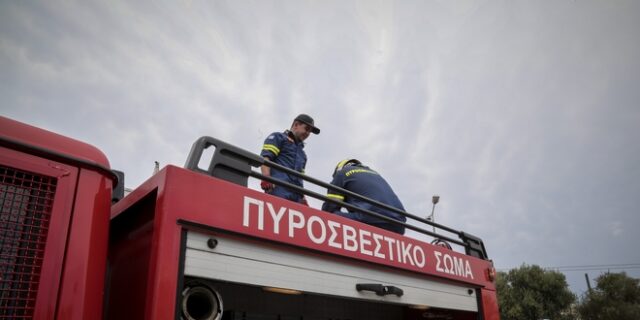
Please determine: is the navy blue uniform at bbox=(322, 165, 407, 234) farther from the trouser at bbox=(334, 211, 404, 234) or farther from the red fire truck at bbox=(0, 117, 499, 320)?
the red fire truck at bbox=(0, 117, 499, 320)

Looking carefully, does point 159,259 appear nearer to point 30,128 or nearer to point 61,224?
point 61,224

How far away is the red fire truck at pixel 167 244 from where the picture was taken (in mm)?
1485

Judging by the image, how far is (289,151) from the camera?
4.05 meters

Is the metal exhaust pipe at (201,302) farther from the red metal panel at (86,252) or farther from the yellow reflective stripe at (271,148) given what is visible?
the yellow reflective stripe at (271,148)

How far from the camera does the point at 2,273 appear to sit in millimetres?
1400

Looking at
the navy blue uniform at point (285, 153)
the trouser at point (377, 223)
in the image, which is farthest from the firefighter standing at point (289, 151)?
the trouser at point (377, 223)

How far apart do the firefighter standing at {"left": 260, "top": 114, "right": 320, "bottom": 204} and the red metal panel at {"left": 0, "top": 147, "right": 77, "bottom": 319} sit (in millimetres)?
1879

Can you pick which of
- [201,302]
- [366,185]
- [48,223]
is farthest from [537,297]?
[48,223]

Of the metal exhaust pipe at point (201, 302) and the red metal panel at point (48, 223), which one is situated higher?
the red metal panel at point (48, 223)

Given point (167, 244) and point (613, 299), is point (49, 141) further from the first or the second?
point (613, 299)

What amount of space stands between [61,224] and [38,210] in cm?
10

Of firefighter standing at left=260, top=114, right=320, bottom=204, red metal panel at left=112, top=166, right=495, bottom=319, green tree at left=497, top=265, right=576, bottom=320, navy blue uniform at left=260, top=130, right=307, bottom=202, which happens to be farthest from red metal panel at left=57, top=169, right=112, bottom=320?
green tree at left=497, top=265, right=576, bottom=320

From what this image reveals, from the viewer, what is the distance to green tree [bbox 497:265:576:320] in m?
28.1

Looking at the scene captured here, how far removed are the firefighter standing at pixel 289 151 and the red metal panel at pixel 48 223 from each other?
188 cm
